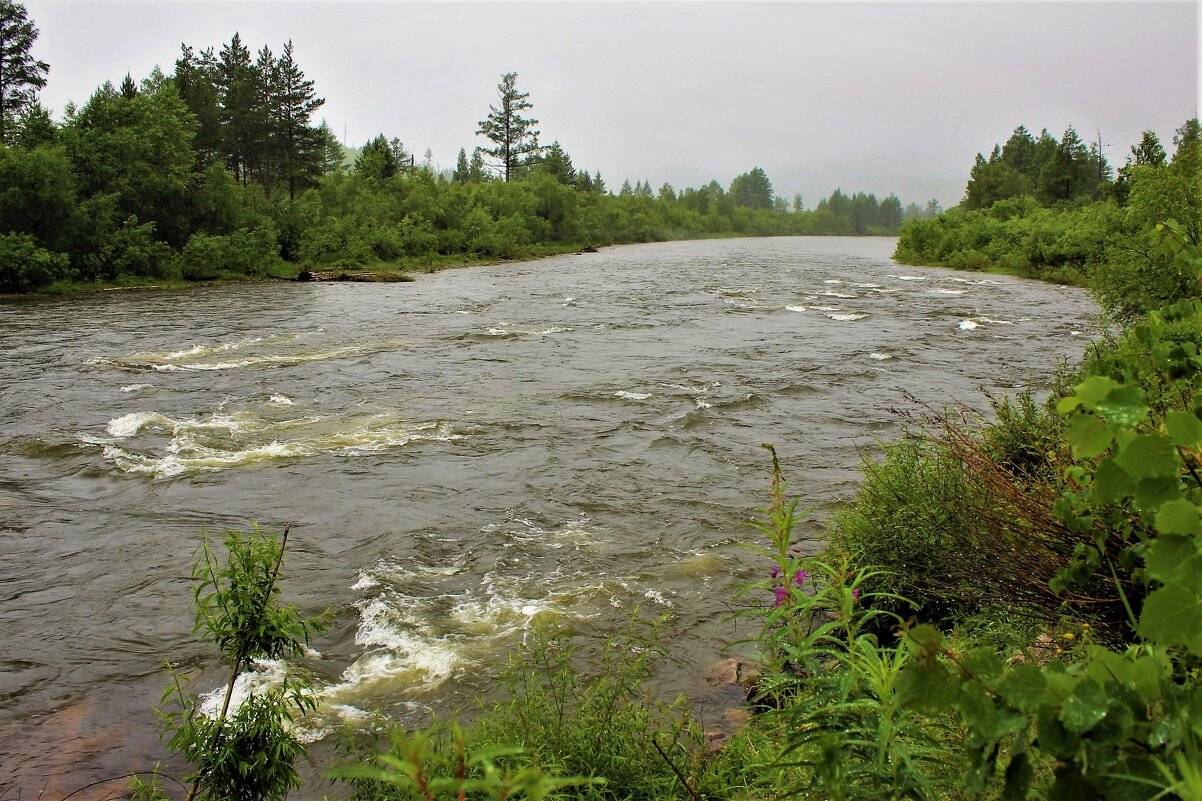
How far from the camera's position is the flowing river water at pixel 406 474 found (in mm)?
5824

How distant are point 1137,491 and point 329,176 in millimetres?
61796

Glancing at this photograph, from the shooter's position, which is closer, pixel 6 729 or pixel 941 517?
pixel 6 729

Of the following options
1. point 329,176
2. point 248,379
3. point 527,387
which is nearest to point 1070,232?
point 527,387

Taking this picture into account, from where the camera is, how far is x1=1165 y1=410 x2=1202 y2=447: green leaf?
4.65ft

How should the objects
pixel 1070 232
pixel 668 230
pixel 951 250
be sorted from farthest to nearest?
pixel 668 230 < pixel 951 250 < pixel 1070 232

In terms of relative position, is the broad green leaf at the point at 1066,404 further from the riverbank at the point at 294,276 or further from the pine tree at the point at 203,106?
the pine tree at the point at 203,106

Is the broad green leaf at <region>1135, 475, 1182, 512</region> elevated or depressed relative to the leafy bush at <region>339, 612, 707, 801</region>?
elevated

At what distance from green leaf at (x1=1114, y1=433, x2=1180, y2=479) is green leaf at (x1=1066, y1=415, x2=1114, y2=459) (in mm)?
90

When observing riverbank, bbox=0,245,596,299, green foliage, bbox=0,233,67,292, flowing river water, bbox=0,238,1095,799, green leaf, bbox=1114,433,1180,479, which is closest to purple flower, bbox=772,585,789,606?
green leaf, bbox=1114,433,1180,479

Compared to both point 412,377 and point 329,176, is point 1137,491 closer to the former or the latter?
point 412,377

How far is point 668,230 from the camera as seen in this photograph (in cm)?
10800

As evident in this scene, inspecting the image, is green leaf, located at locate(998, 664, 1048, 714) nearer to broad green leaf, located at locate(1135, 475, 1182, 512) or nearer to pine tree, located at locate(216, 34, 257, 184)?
broad green leaf, located at locate(1135, 475, 1182, 512)

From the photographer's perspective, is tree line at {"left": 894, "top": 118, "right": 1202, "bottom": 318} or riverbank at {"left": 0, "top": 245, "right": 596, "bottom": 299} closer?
tree line at {"left": 894, "top": 118, "right": 1202, "bottom": 318}

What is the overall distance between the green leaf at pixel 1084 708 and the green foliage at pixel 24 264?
35.0m
